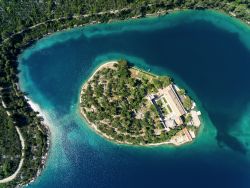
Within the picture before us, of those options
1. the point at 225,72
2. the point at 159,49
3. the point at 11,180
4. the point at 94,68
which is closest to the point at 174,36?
the point at 159,49

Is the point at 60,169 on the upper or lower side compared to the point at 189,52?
lower

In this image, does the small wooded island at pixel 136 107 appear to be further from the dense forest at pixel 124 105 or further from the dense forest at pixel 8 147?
the dense forest at pixel 8 147

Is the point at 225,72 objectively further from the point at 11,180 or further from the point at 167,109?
the point at 11,180

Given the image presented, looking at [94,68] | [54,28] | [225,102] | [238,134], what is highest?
[54,28]

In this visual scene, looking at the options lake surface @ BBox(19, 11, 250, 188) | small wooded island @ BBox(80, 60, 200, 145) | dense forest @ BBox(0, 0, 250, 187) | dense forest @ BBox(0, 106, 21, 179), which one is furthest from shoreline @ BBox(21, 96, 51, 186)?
small wooded island @ BBox(80, 60, 200, 145)

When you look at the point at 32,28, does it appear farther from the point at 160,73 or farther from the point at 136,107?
the point at 160,73

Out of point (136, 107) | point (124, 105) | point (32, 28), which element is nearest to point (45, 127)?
point (124, 105)
